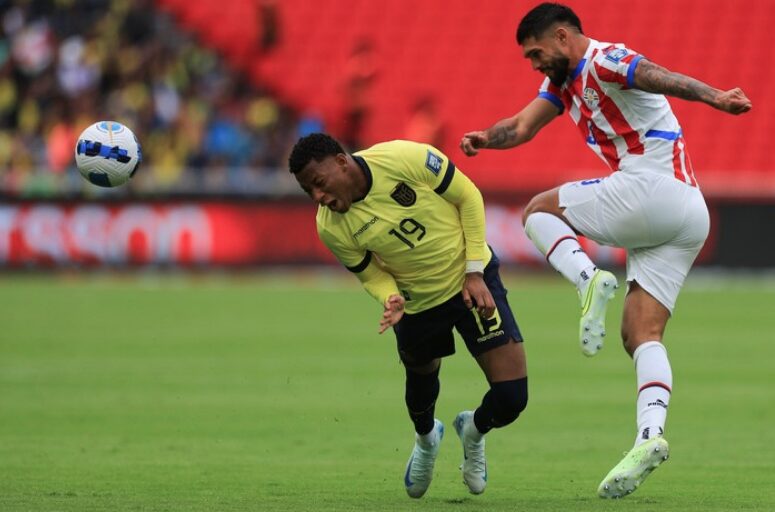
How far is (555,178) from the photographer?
2470cm

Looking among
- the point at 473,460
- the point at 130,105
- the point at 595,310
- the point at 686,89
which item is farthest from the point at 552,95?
the point at 130,105

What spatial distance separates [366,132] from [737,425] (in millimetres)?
16611

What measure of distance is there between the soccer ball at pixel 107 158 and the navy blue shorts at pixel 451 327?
1835 mm

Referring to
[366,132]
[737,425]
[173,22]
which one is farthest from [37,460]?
[173,22]

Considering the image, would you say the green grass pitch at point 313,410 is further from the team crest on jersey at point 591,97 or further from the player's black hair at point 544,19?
the player's black hair at point 544,19

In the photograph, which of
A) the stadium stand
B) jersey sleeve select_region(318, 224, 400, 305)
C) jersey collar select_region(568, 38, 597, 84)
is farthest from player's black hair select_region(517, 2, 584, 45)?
the stadium stand

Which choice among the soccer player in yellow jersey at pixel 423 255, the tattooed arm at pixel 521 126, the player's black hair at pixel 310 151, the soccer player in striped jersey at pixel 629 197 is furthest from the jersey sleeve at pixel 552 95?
the player's black hair at pixel 310 151

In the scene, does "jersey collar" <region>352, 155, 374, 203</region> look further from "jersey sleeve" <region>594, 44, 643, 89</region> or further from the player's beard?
"jersey sleeve" <region>594, 44, 643, 89</region>

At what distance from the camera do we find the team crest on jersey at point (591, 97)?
7945 mm

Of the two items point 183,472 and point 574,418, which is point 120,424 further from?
point 574,418

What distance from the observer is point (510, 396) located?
8.10m

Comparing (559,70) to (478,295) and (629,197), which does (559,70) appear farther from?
(478,295)

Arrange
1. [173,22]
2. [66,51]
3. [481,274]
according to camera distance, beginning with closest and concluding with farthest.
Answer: [481,274]
[66,51]
[173,22]

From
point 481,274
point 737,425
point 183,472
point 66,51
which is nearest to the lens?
point 481,274
